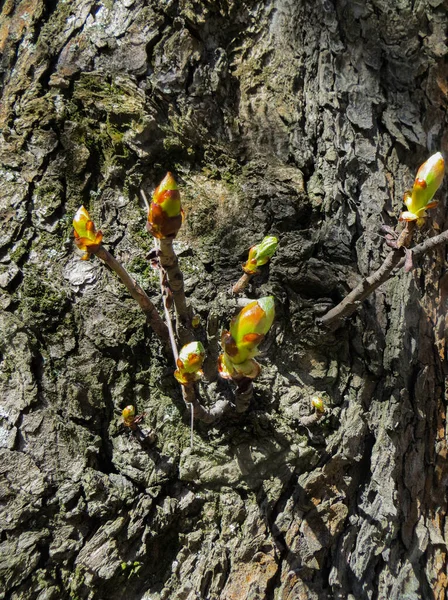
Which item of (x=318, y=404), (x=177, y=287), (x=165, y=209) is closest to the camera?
(x=165, y=209)

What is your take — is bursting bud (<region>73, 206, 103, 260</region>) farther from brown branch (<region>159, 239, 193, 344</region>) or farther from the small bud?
the small bud

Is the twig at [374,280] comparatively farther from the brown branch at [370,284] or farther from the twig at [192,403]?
the twig at [192,403]

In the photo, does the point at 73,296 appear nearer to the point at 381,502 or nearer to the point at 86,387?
the point at 86,387

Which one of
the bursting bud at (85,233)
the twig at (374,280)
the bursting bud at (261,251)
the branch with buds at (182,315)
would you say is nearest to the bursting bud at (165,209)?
the branch with buds at (182,315)

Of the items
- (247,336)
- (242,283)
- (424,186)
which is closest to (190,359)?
(247,336)

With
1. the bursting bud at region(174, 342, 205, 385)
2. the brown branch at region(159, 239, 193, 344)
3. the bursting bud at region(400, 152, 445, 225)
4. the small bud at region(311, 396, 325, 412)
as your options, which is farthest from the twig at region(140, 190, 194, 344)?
the bursting bud at region(400, 152, 445, 225)

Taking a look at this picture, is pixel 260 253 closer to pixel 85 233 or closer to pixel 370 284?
pixel 370 284

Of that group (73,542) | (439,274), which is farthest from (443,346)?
(73,542)
